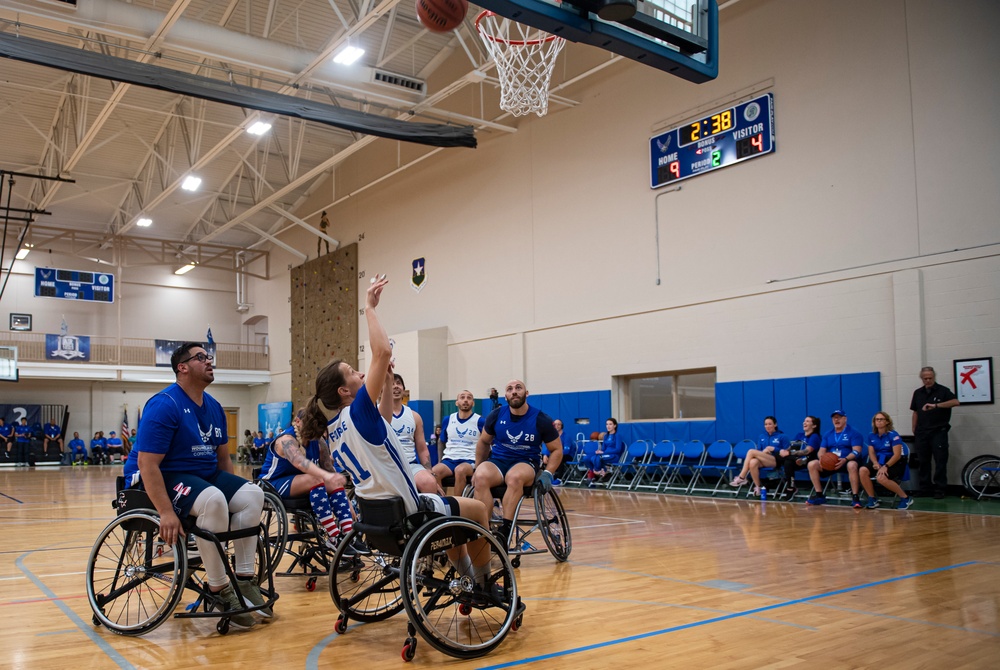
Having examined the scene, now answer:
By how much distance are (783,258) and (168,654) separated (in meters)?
9.51

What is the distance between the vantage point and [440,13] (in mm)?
5352

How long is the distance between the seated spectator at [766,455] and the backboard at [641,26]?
21.7 ft

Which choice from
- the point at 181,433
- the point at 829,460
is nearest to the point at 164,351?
the point at 829,460

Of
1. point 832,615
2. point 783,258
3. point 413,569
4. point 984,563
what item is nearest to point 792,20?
point 783,258

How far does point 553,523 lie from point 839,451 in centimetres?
507

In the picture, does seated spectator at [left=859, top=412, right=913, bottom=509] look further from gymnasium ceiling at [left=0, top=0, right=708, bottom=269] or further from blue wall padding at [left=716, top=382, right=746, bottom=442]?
gymnasium ceiling at [left=0, top=0, right=708, bottom=269]

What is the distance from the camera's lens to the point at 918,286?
9.43m

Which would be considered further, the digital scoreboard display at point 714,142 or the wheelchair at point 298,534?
the digital scoreboard display at point 714,142

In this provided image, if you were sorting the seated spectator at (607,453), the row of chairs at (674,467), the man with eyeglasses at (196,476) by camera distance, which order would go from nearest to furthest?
the man with eyeglasses at (196,476) < the row of chairs at (674,467) < the seated spectator at (607,453)

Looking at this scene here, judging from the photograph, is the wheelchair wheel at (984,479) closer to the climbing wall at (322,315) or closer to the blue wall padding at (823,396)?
the blue wall padding at (823,396)

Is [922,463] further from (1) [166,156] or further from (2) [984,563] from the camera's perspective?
(1) [166,156]

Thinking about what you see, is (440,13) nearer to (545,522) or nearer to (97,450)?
(545,522)

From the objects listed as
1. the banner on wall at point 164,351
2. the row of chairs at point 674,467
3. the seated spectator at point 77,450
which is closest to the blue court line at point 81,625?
the row of chairs at point 674,467

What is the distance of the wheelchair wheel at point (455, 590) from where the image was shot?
2996 mm
